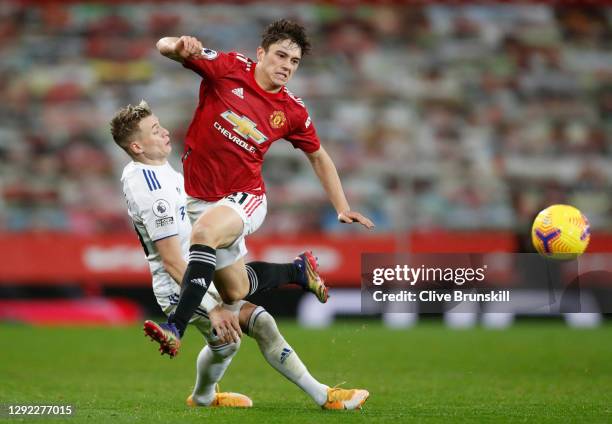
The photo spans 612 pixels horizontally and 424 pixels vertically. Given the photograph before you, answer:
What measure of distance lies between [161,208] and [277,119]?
3.09ft

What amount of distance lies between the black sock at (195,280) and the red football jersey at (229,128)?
0.61 metres

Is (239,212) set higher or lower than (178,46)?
lower

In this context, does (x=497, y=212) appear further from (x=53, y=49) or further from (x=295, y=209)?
(x=53, y=49)

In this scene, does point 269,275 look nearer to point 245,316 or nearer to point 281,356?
point 245,316

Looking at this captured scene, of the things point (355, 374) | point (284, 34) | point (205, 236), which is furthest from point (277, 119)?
point (355, 374)

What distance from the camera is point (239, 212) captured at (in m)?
6.01

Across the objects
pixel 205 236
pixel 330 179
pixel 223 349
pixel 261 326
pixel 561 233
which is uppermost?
pixel 330 179

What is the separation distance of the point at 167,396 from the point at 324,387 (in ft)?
5.00

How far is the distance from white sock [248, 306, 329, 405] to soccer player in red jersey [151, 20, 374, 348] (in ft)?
0.67

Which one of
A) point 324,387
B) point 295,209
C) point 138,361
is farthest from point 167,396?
point 295,209

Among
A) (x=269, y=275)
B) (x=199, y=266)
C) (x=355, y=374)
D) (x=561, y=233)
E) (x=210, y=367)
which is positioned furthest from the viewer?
(x=355, y=374)

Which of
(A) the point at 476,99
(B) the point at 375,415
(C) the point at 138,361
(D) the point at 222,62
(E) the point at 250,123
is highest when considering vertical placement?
(A) the point at 476,99

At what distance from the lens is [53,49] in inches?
725

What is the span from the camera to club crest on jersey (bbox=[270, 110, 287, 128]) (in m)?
6.38
